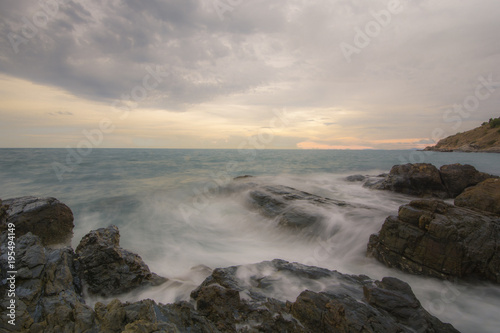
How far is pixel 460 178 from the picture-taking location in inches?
467

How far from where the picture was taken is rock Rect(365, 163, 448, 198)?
11.9 metres

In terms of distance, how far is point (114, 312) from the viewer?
10.3 feet

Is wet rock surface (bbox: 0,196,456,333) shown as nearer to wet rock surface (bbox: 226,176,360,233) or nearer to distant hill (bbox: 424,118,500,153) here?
wet rock surface (bbox: 226,176,360,233)

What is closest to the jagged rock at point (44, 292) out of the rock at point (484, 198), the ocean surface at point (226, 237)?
the ocean surface at point (226, 237)

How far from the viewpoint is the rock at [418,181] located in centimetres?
1195

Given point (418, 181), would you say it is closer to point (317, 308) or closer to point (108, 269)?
point (317, 308)

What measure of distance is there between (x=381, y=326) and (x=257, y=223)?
6.94 m

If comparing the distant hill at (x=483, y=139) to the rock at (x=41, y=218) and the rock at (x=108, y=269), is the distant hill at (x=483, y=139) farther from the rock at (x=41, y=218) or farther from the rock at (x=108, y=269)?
the rock at (x=41, y=218)

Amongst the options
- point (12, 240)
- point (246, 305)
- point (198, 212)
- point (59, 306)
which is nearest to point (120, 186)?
point (198, 212)

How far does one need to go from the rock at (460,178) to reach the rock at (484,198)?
4528mm

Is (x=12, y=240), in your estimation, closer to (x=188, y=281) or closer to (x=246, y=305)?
(x=188, y=281)

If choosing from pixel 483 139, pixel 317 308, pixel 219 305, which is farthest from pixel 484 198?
pixel 483 139

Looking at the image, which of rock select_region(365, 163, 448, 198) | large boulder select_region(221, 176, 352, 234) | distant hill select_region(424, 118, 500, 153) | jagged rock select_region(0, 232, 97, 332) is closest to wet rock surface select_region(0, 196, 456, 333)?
jagged rock select_region(0, 232, 97, 332)

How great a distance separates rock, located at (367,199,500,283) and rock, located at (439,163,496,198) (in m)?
6.98
